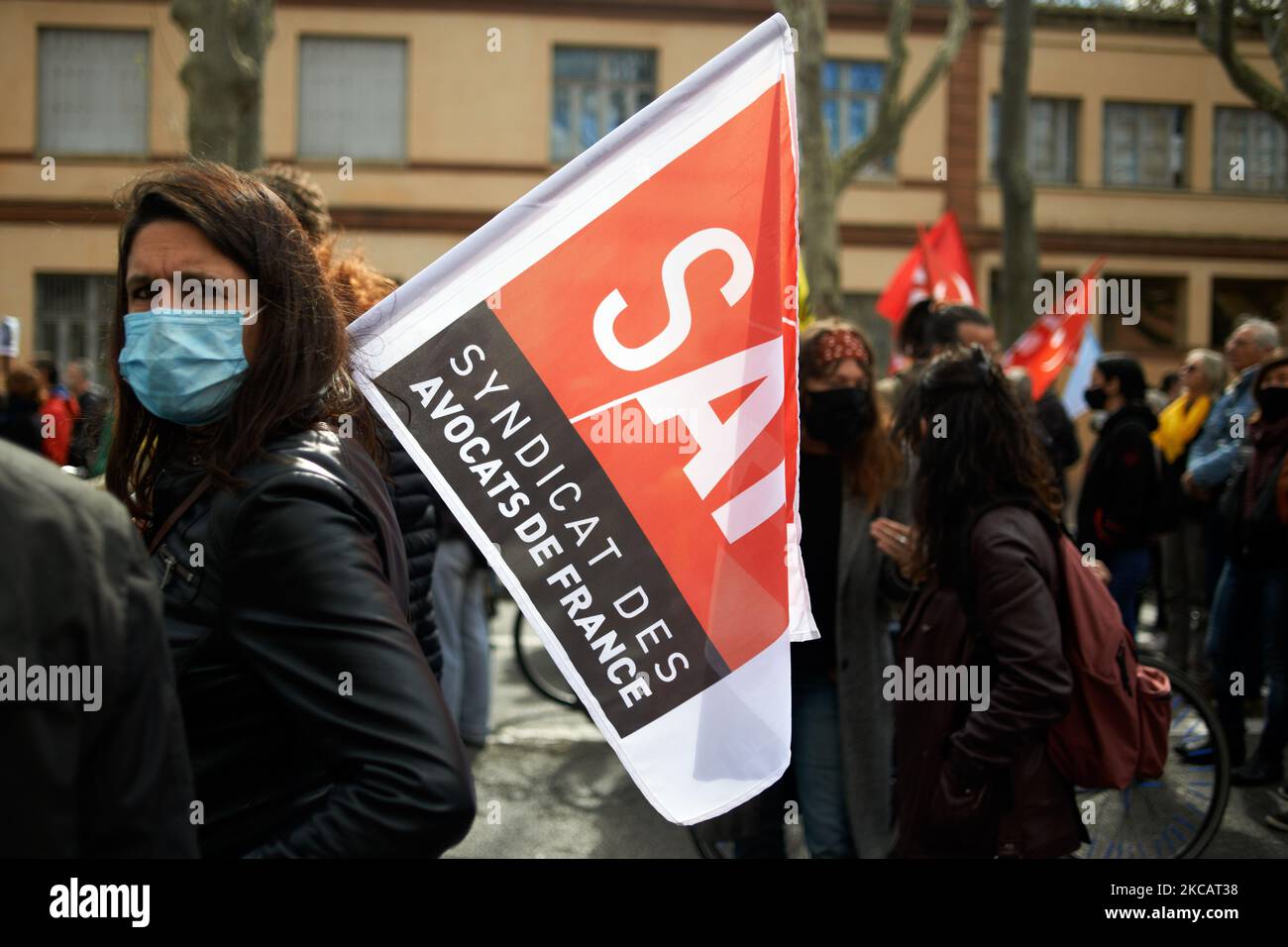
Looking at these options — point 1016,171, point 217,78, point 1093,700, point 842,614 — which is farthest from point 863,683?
point 1016,171

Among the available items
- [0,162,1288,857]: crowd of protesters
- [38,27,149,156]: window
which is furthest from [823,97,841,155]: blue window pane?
[0,162,1288,857]: crowd of protesters

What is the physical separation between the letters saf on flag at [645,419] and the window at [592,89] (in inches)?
818

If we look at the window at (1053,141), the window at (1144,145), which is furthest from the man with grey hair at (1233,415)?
the window at (1144,145)

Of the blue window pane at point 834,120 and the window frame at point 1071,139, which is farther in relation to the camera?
the window frame at point 1071,139

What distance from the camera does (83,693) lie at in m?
1.02

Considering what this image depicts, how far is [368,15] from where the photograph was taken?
21.5m

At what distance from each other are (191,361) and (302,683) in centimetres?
53

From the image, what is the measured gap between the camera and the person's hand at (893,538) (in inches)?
137

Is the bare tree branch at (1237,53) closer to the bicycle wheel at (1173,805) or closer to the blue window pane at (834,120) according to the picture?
the bicycle wheel at (1173,805)

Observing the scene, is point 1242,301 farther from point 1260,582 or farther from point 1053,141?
point 1260,582

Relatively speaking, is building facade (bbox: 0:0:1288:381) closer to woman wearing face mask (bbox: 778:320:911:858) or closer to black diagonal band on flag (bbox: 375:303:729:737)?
woman wearing face mask (bbox: 778:320:911:858)

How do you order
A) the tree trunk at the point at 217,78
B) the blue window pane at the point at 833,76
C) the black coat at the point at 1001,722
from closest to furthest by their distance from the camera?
1. the black coat at the point at 1001,722
2. the tree trunk at the point at 217,78
3. the blue window pane at the point at 833,76

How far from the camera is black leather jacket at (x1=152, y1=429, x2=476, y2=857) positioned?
1375mm
